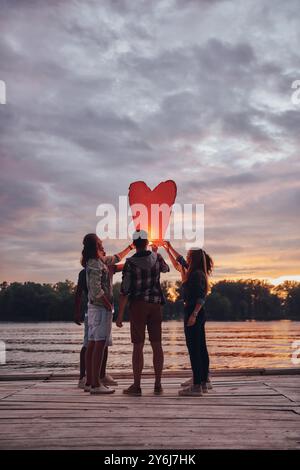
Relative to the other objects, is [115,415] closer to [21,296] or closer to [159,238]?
[159,238]

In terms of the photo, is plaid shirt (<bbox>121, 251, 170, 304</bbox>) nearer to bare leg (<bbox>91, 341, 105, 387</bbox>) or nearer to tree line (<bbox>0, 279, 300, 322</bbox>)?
bare leg (<bbox>91, 341, 105, 387</bbox>)

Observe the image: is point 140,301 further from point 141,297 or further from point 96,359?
point 96,359

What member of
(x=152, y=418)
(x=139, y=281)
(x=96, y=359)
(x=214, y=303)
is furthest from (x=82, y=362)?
(x=214, y=303)

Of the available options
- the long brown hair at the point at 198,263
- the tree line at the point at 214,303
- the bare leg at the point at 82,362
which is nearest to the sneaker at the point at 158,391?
the bare leg at the point at 82,362

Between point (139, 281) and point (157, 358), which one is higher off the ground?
point (139, 281)

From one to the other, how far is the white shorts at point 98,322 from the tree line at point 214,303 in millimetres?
89521

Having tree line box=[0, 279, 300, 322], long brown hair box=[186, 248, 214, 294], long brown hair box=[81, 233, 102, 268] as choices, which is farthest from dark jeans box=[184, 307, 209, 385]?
tree line box=[0, 279, 300, 322]

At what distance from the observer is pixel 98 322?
6.01m

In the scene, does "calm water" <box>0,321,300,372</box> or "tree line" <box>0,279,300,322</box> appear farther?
"tree line" <box>0,279,300,322</box>

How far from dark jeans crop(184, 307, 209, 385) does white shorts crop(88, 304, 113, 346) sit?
2.96 feet

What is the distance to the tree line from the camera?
109312mm

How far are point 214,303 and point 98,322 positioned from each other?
120 metres

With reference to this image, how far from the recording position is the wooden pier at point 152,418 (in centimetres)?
360

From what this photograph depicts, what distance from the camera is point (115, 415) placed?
15.0ft
